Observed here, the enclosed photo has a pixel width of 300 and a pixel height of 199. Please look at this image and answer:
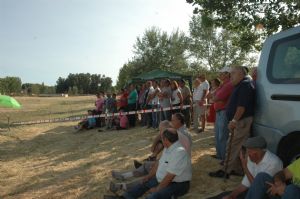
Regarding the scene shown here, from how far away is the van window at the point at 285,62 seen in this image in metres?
4.75

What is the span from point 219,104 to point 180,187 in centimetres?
222

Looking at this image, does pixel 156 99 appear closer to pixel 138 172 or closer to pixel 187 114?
pixel 187 114

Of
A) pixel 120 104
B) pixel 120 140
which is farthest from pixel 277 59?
pixel 120 104

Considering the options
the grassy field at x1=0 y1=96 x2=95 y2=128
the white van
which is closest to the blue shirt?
the white van

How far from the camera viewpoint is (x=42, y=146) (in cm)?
1384

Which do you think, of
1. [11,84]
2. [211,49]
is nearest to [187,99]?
[211,49]

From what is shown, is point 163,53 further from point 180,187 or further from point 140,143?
point 180,187

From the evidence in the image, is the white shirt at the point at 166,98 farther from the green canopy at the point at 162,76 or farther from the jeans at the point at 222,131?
the green canopy at the point at 162,76

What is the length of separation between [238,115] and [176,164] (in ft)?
3.79

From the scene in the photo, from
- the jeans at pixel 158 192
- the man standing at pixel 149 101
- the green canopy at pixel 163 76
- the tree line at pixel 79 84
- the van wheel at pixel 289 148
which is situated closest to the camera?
the van wheel at pixel 289 148

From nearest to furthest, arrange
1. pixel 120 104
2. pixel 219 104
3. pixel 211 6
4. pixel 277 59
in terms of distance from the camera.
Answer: pixel 277 59 < pixel 219 104 < pixel 211 6 < pixel 120 104

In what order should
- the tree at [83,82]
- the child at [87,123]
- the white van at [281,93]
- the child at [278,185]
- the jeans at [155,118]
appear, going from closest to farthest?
the child at [278,185], the white van at [281,93], the jeans at [155,118], the child at [87,123], the tree at [83,82]

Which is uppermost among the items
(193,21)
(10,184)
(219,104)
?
(193,21)

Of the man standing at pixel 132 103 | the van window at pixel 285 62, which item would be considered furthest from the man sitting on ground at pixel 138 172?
the man standing at pixel 132 103
